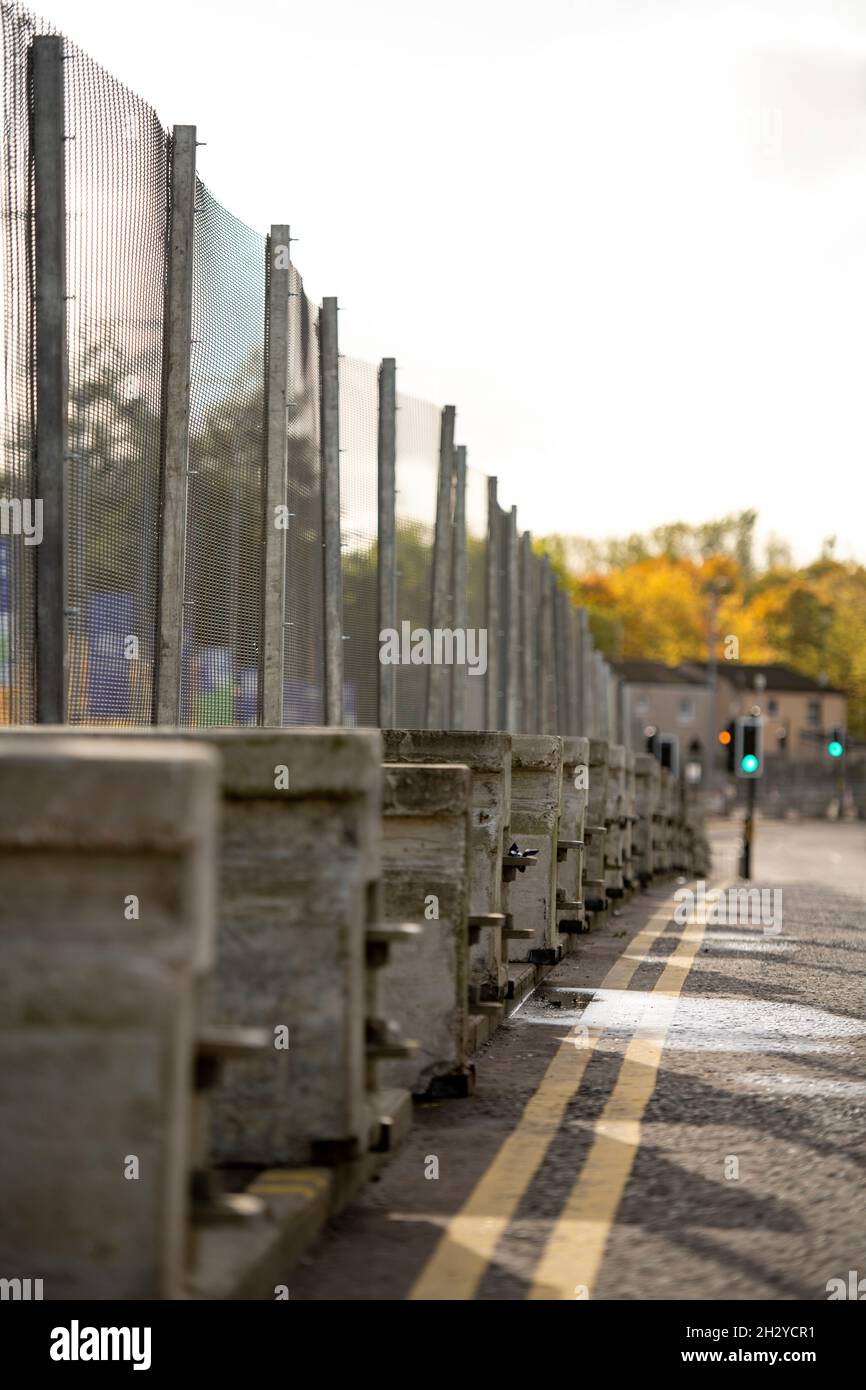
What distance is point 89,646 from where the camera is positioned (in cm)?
955

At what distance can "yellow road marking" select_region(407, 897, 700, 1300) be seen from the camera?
5.20m

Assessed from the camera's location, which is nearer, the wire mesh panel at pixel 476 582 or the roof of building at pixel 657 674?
the wire mesh panel at pixel 476 582

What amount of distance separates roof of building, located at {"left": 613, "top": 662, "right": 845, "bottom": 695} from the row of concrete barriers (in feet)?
417

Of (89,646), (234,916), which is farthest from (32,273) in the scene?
(234,916)

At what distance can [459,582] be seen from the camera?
20.2 meters

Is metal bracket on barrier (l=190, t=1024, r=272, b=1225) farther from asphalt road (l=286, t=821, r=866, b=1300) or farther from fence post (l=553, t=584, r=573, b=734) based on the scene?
fence post (l=553, t=584, r=573, b=734)

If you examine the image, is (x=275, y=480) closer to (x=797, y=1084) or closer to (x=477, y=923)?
(x=477, y=923)

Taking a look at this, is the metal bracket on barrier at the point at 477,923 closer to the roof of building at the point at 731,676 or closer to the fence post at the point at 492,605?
the fence post at the point at 492,605

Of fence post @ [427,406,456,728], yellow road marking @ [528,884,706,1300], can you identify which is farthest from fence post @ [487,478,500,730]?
yellow road marking @ [528,884,706,1300]

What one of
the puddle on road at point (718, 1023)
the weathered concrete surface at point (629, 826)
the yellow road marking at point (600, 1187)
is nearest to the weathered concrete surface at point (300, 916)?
the yellow road marking at point (600, 1187)

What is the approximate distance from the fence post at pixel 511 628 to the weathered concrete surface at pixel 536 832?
11.0 meters

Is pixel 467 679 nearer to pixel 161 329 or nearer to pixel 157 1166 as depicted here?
pixel 161 329

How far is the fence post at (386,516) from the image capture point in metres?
16.4

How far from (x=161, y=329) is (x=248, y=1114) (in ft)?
19.5
